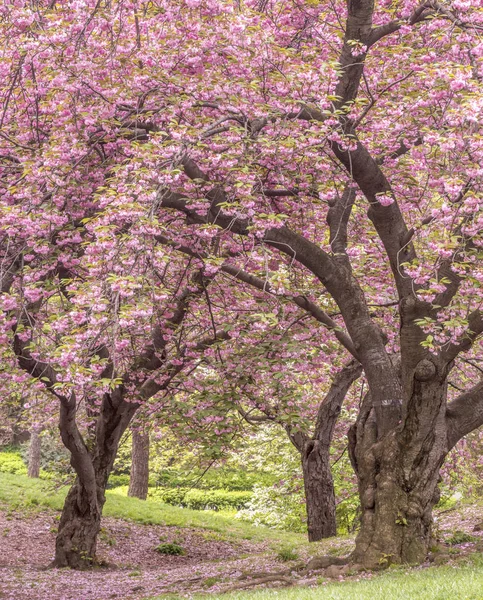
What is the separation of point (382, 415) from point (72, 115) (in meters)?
6.02

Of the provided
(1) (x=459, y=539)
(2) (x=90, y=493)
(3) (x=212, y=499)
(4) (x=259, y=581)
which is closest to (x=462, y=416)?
(1) (x=459, y=539)

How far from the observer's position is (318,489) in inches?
598

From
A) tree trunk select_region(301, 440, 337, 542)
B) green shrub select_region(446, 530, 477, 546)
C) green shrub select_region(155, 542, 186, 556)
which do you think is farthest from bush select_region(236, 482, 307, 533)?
green shrub select_region(446, 530, 477, 546)

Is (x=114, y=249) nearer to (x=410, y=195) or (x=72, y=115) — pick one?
(x=72, y=115)

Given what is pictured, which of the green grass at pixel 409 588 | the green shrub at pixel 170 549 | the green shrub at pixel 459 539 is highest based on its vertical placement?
the green shrub at pixel 459 539

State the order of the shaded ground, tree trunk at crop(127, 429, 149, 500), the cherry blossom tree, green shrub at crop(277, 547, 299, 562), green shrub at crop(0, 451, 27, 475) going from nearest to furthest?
the cherry blossom tree
the shaded ground
green shrub at crop(277, 547, 299, 562)
tree trunk at crop(127, 429, 149, 500)
green shrub at crop(0, 451, 27, 475)

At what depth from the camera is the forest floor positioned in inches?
424

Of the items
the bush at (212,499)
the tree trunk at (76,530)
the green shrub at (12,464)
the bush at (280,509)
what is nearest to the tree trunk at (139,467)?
the bush at (280,509)

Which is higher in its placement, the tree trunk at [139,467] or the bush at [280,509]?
the tree trunk at [139,467]

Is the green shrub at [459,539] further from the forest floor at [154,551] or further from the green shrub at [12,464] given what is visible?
the green shrub at [12,464]

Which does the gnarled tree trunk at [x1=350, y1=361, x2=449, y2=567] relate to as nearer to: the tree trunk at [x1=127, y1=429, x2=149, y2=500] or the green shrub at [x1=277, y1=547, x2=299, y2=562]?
the green shrub at [x1=277, y1=547, x2=299, y2=562]

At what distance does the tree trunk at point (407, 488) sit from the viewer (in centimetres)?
919

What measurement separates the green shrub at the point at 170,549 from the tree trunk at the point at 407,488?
9686 mm

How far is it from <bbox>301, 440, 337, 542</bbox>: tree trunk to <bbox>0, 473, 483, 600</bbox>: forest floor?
2.33 ft
